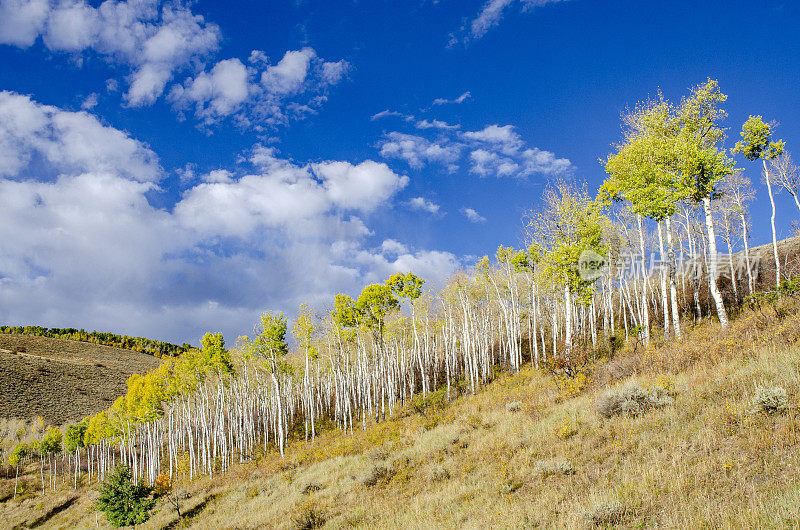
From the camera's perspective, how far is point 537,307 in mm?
39531

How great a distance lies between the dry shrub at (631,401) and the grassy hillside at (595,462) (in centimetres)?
11

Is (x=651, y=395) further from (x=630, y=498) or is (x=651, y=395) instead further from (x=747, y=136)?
(x=747, y=136)

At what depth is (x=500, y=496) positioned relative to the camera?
988cm

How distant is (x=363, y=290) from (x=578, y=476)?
25905 mm

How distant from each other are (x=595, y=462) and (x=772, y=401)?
3.81m

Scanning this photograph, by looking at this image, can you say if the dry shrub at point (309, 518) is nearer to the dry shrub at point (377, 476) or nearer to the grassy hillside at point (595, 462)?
the grassy hillside at point (595, 462)

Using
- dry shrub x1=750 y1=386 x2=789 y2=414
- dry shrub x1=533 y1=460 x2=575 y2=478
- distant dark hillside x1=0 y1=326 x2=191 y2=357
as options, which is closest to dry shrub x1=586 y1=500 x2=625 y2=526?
dry shrub x1=533 y1=460 x2=575 y2=478

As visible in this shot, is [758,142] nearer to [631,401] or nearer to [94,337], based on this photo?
[631,401]

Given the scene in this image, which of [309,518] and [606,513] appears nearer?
[606,513]

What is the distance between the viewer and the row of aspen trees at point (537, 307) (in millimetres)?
21016

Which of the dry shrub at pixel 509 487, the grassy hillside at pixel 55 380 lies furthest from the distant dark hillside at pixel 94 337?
the dry shrub at pixel 509 487

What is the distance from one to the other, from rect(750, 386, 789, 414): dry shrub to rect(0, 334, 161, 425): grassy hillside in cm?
9223

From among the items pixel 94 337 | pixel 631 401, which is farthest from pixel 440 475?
pixel 94 337

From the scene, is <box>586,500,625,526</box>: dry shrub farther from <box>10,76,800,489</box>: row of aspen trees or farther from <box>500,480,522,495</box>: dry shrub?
<box>10,76,800,489</box>: row of aspen trees
